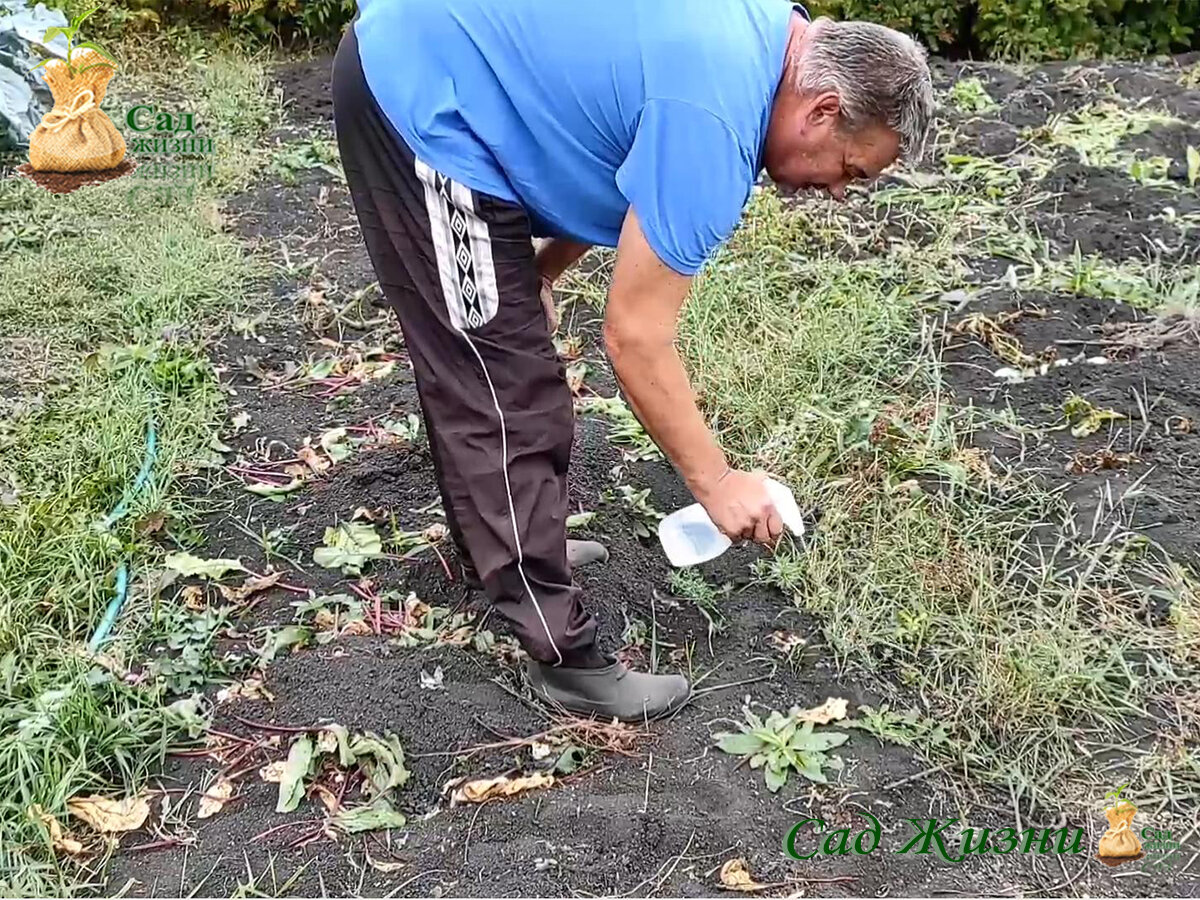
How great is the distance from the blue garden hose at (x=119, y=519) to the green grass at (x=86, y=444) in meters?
0.02

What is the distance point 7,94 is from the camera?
5.16 meters

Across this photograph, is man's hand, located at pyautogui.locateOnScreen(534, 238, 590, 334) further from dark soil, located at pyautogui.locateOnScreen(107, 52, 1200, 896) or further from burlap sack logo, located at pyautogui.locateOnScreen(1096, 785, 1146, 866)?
burlap sack logo, located at pyautogui.locateOnScreen(1096, 785, 1146, 866)

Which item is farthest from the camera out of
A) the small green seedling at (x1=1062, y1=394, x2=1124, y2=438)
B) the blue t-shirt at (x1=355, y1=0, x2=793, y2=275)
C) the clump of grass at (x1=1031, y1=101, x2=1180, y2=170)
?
the clump of grass at (x1=1031, y1=101, x2=1180, y2=170)

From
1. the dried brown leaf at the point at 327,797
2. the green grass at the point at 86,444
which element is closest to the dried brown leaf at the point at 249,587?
the green grass at the point at 86,444

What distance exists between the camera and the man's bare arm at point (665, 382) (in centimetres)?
183

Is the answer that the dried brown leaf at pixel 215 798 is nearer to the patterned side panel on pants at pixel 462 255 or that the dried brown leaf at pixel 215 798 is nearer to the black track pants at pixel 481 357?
the black track pants at pixel 481 357

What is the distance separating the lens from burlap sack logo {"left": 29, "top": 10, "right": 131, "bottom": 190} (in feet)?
16.2

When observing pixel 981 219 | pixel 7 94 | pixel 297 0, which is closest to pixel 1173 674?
pixel 981 219

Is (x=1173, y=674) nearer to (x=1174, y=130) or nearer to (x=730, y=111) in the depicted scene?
(x=730, y=111)

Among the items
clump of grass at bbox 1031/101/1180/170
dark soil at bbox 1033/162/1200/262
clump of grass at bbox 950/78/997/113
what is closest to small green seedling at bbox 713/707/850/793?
dark soil at bbox 1033/162/1200/262

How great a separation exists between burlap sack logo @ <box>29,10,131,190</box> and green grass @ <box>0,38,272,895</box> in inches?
7.1

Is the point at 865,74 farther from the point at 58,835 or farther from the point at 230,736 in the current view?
the point at 58,835

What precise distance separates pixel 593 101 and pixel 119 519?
1.91m

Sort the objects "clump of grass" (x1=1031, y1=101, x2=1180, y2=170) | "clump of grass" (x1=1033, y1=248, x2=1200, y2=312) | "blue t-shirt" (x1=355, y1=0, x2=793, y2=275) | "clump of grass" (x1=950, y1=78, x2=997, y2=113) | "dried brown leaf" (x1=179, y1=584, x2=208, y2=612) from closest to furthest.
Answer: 1. "blue t-shirt" (x1=355, y1=0, x2=793, y2=275)
2. "dried brown leaf" (x1=179, y1=584, x2=208, y2=612)
3. "clump of grass" (x1=1033, y1=248, x2=1200, y2=312)
4. "clump of grass" (x1=1031, y1=101, x2=1180, y2=170)
5. "clump of grass" (x1=950, y1=78, x2=997, y2=113)
